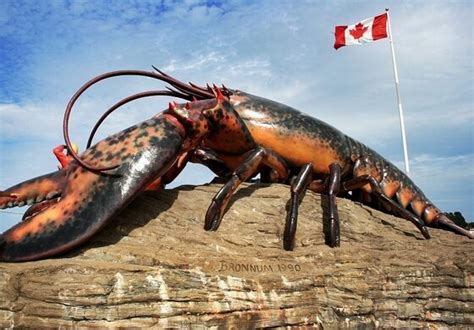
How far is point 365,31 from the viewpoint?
43.5 feet

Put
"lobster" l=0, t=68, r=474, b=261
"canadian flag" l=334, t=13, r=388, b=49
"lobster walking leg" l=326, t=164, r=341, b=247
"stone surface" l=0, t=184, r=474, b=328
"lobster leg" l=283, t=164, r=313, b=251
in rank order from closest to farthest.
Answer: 1. "stone surface" l=0, t=184, r=474, b=328
2. "lobster" l=0, t=68, r=474, b=261
3. "lobster leg" l=283, t=164, r=313, b=251
4. "lobster walking leg" l=326, t=164, r=341, b=247
5. "canadian flag" l=334, t=13, r=388, b=49

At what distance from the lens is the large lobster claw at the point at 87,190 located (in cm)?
381

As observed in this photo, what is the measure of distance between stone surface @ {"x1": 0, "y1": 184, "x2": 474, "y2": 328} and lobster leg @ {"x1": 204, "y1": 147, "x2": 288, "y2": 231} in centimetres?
13

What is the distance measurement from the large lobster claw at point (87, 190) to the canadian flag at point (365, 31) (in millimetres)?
9860

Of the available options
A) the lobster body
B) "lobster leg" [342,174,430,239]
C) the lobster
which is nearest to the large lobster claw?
the lobster

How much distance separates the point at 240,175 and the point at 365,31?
381 inches

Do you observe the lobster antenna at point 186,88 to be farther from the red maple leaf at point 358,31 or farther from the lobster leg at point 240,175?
the red maple leaf at point 358,31

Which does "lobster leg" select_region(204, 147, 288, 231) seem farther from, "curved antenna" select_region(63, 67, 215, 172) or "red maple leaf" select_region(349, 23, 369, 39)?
"red maple leaf" select_region(349, 23, 369, 39)

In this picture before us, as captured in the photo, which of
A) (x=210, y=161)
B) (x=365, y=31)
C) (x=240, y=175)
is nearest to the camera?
(x=240, y=175)

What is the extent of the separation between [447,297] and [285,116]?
2804 mm

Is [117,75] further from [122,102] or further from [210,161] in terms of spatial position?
[210,161]

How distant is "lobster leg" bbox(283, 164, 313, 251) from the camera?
193 inches

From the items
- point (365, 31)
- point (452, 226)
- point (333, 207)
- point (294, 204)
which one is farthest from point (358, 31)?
point (294, 204)

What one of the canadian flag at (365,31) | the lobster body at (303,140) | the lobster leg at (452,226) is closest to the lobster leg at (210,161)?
the lobster body at (303,140)
